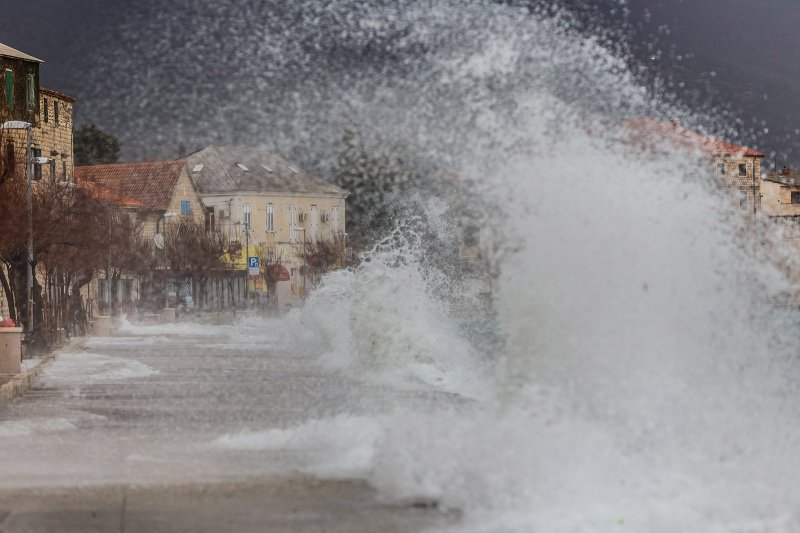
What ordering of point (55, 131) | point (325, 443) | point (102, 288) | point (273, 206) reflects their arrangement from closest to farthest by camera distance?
point (325, 443) → point (55, 131) → point (102, 288) → point (273, 206)

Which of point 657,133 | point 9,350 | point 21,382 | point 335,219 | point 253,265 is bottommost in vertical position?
point 21,382

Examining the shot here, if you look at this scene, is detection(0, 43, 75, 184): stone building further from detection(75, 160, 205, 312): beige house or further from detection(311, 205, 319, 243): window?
detection(311, 205, 319, 243): window

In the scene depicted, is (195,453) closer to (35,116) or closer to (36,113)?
(35,116)

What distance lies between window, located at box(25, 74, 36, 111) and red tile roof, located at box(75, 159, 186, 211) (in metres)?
27.4

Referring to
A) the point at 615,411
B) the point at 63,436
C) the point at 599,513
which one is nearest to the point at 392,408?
the point at 63,436

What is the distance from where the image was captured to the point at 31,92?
73.0m

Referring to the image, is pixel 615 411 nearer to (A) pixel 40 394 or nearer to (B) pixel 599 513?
(B) pixel 599 513

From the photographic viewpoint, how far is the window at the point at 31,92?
72.4 meters

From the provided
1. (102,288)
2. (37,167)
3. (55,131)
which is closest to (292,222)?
(102,288)

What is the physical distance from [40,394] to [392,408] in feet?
23.4

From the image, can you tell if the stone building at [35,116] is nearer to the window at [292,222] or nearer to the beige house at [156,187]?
the beige house at [156,187]

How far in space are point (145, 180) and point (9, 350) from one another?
7727 cm

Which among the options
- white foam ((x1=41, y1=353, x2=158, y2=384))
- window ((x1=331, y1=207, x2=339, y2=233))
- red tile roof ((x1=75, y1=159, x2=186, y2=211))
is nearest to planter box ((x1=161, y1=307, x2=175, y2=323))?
red tile roof ((x1=75, y1=159, x2=186, y2=211))

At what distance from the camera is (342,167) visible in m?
111
